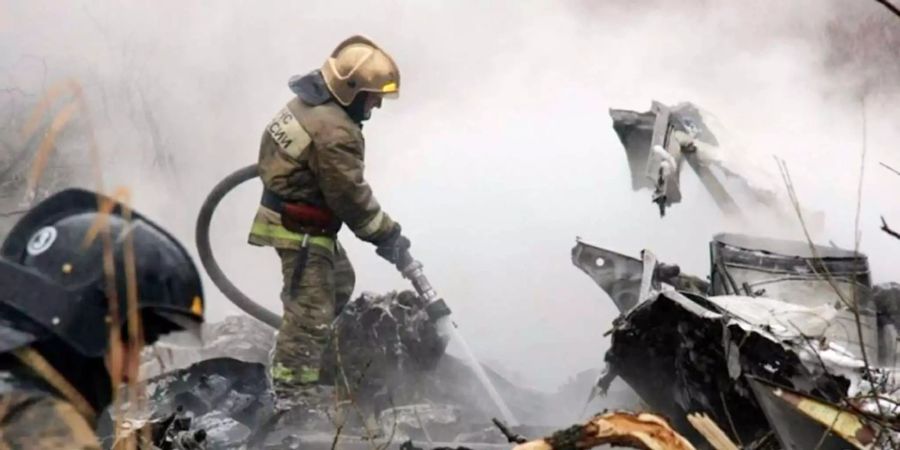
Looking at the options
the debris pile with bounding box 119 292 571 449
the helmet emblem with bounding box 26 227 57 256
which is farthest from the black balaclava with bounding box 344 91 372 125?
the helmet emblem with bounding box 26 227 57 256

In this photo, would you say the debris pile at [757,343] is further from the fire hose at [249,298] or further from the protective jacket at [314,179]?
the protective jacket at [314,179]

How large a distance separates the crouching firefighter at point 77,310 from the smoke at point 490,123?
360 centimetres

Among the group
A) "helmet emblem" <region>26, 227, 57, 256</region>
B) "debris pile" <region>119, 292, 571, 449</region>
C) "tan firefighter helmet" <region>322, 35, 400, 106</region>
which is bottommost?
"debris pile" <region>119, 292, 571, 449</region>

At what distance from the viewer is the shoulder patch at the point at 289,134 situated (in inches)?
206

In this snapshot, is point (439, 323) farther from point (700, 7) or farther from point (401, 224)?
point (700, 7)

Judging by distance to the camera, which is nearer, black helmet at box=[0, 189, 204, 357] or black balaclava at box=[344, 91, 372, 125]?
black helmet at box=[0, 189, 204, 357]

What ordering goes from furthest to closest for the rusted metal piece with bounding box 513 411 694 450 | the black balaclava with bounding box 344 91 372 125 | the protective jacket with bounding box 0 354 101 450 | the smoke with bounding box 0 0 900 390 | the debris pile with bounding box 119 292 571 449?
1. the smoke with bounding box 0 0 900 390
2. the black balaclava with bounding box 344 91 372 125
3. the debris pile with bounding box 119 292 571 449
4. the rusted metal piece with bounding box 513 411 694 450
5. the protective jacket with bounding box 0 354 101 450

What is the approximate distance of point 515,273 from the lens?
5973 mm

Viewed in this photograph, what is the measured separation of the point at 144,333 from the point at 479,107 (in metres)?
4.46

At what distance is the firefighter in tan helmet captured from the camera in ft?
17.0

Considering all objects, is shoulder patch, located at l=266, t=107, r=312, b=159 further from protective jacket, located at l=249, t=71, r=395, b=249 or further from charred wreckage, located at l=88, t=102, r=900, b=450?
charred wreckage, located at l=88, t=102, r=900, b=450

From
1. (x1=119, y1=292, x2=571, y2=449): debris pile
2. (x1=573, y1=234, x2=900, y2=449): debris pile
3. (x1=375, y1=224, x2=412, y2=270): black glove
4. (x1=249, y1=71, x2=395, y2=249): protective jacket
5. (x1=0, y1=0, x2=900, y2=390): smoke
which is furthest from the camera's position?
(x1=0, y1=0, x2=900, y2=390): smoke

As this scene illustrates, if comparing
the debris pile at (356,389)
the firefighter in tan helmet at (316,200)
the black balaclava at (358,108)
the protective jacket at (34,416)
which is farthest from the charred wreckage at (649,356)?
Result: the protective jacket at (34,416)

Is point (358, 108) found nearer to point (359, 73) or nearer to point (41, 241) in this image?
point (359, 73)
